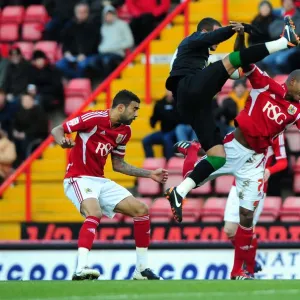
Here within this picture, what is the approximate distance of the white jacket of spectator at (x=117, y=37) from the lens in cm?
1823

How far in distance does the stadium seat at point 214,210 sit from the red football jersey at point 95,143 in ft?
12.2

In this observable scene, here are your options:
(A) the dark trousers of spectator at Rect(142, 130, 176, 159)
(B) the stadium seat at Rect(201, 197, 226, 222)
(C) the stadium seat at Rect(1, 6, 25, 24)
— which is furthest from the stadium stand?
(C) the stadium seat at Rect(1, 6, 25, 24)

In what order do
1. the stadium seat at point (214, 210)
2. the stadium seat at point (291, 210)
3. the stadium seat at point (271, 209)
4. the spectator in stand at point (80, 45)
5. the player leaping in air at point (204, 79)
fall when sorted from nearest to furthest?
the player leaping in air at point (204, 79) < the stadium seat at point (291, 210) < the stadium seat at point (271, 209) < the stadium seat at point (214, 210) < the spectator in stand at point (80, 45)

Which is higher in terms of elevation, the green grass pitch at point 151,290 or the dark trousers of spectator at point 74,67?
the dark trousers of spectator at point 74,67

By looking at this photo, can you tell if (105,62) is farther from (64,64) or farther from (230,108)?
(230,108)

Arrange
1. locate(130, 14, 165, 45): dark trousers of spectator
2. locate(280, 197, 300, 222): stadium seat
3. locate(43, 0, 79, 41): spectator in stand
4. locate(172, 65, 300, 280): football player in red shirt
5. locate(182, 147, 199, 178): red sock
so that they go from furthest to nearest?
locate(43, 0, 79, 41): spectator in stand, locate(130, 14, 165, 45): dark trousers of spectator, locate(280, 197, 300, 222): stadium seat, locate(182, 147, 199, 178): red sock, locate(172, 65, 300, 280): football player in red shirt

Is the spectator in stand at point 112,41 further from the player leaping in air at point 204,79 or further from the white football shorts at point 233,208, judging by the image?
the player leaping in air at point 204,79

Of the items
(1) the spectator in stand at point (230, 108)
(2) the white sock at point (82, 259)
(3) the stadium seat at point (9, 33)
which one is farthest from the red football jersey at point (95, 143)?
(3) the stadium seat at point (9, 33)

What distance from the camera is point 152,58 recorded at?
59.0 feet

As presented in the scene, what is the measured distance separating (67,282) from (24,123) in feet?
23.7

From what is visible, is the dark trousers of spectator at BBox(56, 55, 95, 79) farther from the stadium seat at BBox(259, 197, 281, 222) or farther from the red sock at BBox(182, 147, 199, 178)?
the red sock at BBox(182, 147, 199, 178)

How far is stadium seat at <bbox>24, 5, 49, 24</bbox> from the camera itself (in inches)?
795

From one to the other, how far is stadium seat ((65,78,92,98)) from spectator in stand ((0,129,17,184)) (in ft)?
4.57

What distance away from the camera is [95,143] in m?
12.0
